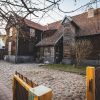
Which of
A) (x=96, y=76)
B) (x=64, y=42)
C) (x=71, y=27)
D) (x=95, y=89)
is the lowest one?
(x=95, y=89)

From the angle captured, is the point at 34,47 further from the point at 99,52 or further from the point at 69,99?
the point at 69,99

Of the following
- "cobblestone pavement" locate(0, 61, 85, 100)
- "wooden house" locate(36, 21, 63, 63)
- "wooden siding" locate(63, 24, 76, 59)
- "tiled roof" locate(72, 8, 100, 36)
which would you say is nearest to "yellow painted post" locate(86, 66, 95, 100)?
"cobblestone pavement" locate(0, 61, 85, 100)

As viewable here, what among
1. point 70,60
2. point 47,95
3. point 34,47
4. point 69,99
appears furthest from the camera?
point 34,47

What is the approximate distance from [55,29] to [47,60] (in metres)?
5.12

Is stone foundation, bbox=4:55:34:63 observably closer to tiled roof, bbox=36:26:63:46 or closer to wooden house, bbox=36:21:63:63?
wooden house, bbox=36:21:63:63

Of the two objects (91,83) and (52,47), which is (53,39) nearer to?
(52,47)

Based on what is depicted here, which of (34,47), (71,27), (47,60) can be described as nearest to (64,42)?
(71,27)

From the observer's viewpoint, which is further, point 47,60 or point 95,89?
point 47,60

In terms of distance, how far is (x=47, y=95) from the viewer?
1821mm

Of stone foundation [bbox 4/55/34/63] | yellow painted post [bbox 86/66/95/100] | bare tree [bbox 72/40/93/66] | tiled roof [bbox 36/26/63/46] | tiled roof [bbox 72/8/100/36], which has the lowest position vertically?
stone foundation [bbox 4/55/34/63]

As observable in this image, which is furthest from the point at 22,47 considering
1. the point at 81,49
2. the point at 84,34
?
the point at 81,49

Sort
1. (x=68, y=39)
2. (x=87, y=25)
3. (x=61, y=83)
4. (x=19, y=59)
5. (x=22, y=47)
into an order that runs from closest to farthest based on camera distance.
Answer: (x=61, y=83) < (x=87, y=25) < (x=68, y=39) < (x=19, y=59) < (x=22, y=47)

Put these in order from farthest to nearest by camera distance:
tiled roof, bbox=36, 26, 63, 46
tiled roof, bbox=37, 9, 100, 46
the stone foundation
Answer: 1. the stone foundation
2. tiled roof, bbox=36, 26, 63, 46
3. tiled roof, bbox=37, 9, 100, 46

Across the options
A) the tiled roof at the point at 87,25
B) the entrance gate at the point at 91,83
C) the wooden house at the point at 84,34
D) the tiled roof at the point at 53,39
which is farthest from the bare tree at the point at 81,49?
the entrance gate at the point at 91,83
